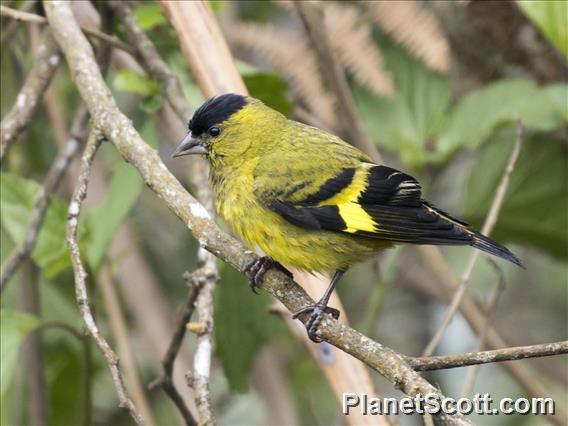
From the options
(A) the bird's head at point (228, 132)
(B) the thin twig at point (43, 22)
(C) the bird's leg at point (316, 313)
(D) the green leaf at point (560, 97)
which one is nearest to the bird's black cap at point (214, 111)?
(A) the bird's head at point (228, 132)

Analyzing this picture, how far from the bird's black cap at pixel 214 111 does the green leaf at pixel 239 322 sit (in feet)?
1.97

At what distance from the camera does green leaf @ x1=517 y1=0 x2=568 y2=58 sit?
272 cm

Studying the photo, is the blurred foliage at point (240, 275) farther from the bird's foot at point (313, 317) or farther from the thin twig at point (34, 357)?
the bird's foot at point (313, 317)

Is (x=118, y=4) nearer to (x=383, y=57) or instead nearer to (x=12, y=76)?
(x=12, y=76)

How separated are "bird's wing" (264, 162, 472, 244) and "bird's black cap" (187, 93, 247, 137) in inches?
12.0

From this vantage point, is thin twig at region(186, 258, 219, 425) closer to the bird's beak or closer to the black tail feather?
the bird's beak

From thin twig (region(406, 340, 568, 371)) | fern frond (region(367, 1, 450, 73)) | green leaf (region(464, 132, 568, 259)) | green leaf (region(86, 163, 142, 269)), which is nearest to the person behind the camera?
thin twig (region(406, 340, 568, 371))

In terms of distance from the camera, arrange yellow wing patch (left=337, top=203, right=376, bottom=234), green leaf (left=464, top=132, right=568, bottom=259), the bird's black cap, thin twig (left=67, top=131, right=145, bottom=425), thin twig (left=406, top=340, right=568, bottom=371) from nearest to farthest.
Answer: thin twig (left=406, top=340, right=568, bottom=371) < thin twig (left=67, top=131, right=145, bottom=425) < yellow wing patch (left=337, top=203, right=376, bottom=234) < the bird's black cap < green leaf (left=464, top=132, right=568, bottom=259)

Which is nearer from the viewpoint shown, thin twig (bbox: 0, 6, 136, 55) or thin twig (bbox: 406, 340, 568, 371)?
thin twig (bbox: 406, 340, 568, 371)

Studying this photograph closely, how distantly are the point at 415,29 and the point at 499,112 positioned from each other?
71 centimetres

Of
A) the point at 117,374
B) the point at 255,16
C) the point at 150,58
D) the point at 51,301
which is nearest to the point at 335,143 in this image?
the point at 150,58

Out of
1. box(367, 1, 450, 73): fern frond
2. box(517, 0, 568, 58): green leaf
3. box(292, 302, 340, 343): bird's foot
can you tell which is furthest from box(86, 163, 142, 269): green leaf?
box(367, 1, 450, 73): fern frond

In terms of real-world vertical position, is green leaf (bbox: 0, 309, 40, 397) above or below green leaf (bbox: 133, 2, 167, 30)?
below

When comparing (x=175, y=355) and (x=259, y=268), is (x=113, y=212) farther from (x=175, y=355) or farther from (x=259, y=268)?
(x=259, y=268)
